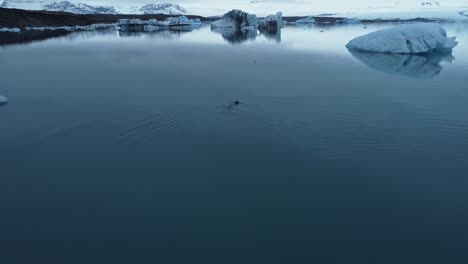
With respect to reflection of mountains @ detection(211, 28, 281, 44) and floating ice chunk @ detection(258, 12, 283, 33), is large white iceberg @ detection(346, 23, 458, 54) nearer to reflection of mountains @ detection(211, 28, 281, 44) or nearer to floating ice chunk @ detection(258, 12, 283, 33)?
reflection of mountains @ detection(211, 28, 281, 44)

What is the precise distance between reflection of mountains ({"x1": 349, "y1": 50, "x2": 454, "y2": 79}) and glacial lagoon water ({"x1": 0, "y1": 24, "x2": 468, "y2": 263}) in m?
3.76

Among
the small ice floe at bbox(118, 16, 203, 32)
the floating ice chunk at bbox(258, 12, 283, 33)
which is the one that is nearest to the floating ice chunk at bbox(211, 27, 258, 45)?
the small ice floe at bbox(118, 16, 203, 32)

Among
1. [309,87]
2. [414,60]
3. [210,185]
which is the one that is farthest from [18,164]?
[414,60]

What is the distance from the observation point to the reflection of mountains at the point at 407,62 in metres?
14.0

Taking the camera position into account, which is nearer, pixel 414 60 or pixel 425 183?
pixel 425 183

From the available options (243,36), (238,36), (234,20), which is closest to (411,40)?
(243,36)

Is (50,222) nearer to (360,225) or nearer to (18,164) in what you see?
(18,164)

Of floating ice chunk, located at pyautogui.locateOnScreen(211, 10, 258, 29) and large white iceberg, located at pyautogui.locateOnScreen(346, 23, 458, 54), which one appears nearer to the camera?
large white iceberg, located at pyautogui.locateOnScreen(346, 23, 458, 54)

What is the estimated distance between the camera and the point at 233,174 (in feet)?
17.5

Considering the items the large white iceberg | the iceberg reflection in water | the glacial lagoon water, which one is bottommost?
the glacial lagoon water

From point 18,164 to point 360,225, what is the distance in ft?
19.3

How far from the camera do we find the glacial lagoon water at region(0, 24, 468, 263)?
3.83 meters

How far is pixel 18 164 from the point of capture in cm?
557

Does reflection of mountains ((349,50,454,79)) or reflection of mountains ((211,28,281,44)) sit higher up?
reflection of mountains ((211,28,281,44))
